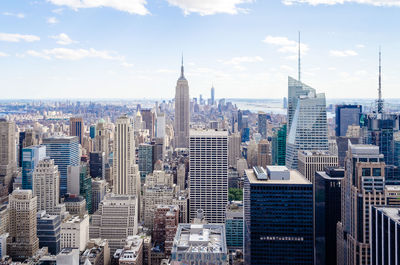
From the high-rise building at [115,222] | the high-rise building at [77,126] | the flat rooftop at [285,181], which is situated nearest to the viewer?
the flat rooftop at [285,181]

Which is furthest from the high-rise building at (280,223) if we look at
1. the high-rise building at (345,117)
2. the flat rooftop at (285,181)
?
the high-rise building at (345,117)

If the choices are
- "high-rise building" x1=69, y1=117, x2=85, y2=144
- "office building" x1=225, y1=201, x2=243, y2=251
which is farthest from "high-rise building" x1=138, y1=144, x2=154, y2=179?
"office building" x1=225, y1=201, x2=243, y2=251

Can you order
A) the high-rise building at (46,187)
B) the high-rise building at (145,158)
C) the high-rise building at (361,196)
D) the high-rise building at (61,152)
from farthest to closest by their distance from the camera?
the high-rise building at (145,158) < the high-rise building at (61,152) < the high-rise building at (46,187) < the high-rise building at (361,196)

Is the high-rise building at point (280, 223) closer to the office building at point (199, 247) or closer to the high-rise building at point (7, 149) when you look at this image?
the office building at point (199, 247)

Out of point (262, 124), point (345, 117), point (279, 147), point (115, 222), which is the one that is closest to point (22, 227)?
point (115, 222)

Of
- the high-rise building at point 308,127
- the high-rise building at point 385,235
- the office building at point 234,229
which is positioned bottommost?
the office building at point 234,229

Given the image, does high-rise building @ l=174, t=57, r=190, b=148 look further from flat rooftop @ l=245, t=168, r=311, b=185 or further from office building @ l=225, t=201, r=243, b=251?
flat rooftop @ l=245, t=168, r=311, b=185

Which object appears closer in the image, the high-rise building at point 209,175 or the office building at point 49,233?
the office building at point 49,233

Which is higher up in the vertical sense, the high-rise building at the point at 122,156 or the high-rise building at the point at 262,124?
the high-rise building at the point at 262,124
